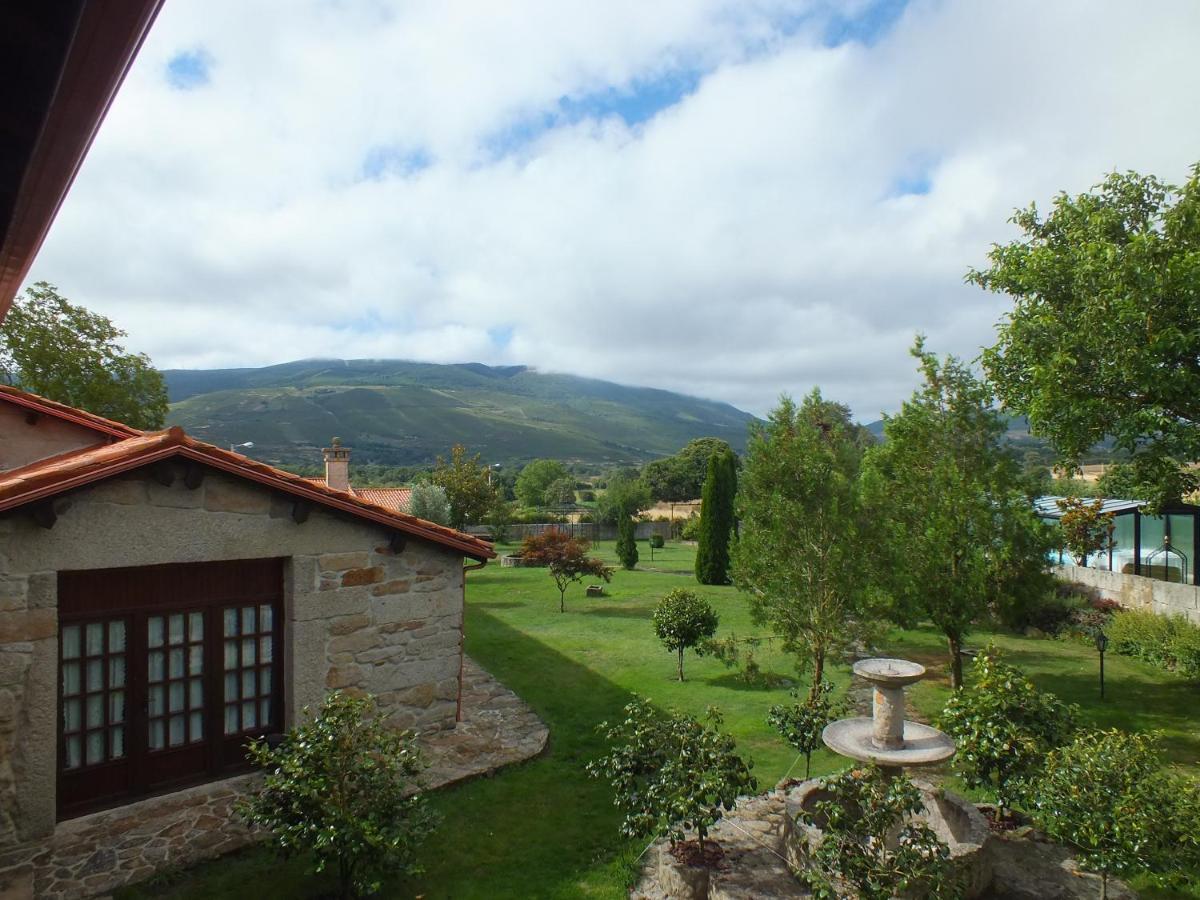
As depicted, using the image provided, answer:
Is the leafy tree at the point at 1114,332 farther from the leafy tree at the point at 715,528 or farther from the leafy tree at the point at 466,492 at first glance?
the leafy tree at the point at 466,492

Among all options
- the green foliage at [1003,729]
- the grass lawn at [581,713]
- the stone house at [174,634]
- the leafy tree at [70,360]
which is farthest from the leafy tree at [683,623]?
the leafy tree at [70,360]

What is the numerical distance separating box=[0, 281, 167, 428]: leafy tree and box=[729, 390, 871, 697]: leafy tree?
23.3 meters

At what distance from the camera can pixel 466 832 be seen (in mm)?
7230

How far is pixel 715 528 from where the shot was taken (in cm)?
2584

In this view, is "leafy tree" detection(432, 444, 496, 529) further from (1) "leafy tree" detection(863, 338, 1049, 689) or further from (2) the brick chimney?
(1) "leafy tree" detection(863, 338, 1049, 689)

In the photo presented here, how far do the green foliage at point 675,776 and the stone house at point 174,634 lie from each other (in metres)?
3.65

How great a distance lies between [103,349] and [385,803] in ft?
82.0

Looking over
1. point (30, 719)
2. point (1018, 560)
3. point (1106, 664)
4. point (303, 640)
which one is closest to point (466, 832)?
point (303, 640)

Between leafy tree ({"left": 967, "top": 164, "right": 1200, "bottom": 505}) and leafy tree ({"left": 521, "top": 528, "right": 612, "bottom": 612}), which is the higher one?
leafy tree ({"left": 967, "top": 164, "right": 1200, "bottom": 505})

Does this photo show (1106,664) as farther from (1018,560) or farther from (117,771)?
(117,771)

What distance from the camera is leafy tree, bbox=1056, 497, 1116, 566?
787 inches

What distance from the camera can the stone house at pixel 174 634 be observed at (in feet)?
21.9

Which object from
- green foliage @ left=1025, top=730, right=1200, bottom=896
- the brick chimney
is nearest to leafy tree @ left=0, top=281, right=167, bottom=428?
the brick chimney

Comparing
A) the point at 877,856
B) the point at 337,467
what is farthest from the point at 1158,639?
the point at 337,467
